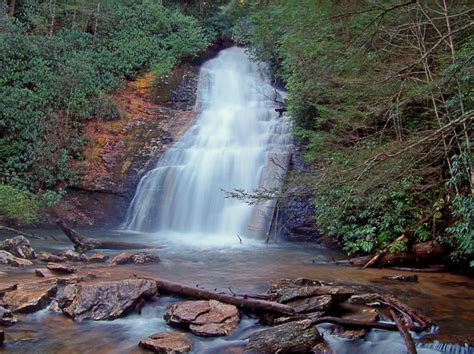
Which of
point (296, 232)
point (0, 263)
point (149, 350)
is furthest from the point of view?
point (296, 232)

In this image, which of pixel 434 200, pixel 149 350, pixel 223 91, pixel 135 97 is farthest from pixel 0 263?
pixel 223 91

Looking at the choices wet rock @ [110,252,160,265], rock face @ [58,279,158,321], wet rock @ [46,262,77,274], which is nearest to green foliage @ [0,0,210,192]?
wet rock @ [110,252,160,265]

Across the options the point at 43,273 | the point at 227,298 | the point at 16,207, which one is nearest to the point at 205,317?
the point at 227,298

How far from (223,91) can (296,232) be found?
32.5 feet

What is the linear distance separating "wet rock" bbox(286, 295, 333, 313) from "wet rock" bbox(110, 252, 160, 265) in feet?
12.0

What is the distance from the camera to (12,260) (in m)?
7.23

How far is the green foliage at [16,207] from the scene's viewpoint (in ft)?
35.5

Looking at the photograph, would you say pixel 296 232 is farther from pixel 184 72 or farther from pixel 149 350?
pixel 184 72

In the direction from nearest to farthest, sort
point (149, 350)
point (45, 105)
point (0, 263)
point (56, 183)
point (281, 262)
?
point (149, 350), point (0, 263), point (281, 262), point (56, 183), point (45, 105)

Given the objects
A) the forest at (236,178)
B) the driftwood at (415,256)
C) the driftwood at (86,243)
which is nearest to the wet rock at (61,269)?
the forest at (236,178)

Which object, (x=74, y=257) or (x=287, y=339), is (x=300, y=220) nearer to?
(x=74, y=257)

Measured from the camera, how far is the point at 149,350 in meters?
4.27

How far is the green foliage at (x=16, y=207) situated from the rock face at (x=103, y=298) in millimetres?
6530

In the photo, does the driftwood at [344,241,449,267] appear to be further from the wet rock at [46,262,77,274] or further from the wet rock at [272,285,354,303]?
the wet rock at [46,262,77,274]
